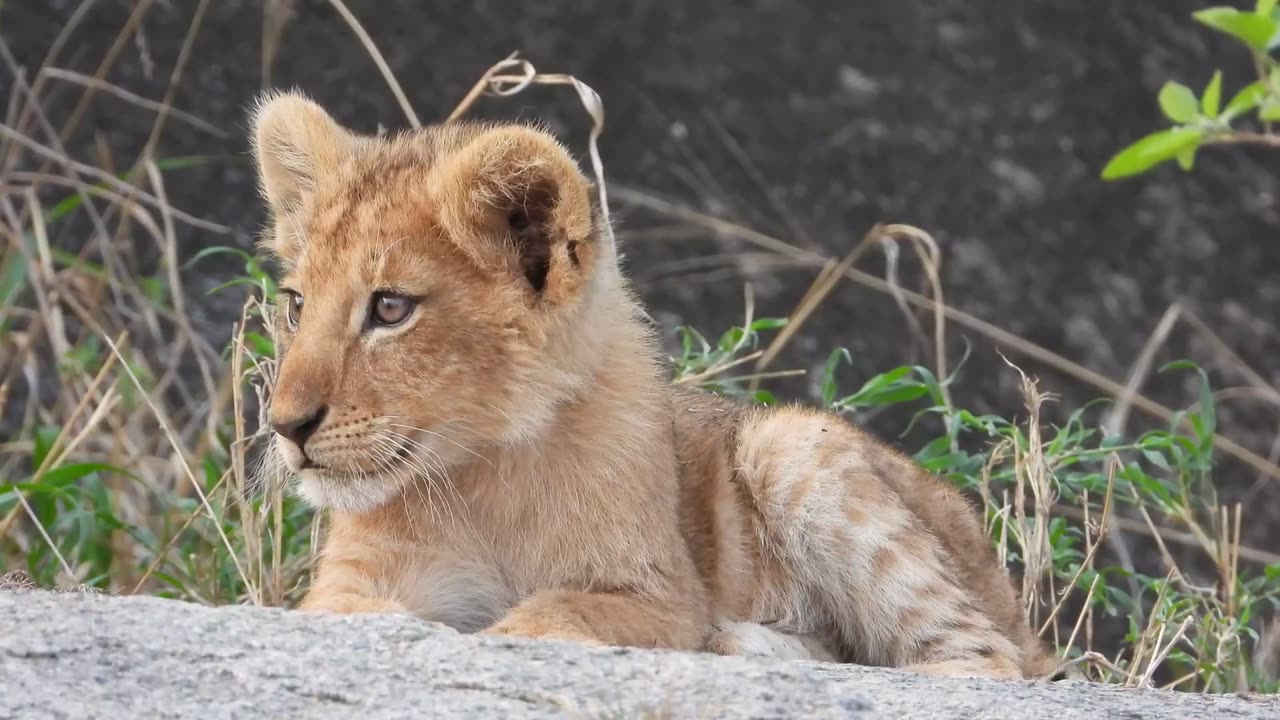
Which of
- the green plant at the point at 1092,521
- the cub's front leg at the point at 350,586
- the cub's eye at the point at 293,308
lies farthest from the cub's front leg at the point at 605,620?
the green plant at the point at 1092,521

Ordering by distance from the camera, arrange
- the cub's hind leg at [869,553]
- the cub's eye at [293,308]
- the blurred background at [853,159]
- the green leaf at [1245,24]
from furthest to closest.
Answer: the blurred background at [853,159] < the cub's hind leg at [869,553] < the cub's eye at [293,308] < the green leaf at [1245,24]

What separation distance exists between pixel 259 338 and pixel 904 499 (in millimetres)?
1950

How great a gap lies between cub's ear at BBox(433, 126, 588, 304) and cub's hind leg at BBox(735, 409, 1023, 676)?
87cm

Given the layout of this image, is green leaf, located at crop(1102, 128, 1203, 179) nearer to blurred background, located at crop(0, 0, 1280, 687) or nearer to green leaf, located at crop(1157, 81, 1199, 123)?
green leaf, located at crop(1157, 81, 1199, 123)

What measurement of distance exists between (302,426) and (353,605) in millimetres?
393

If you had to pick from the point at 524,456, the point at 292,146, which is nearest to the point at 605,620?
the point at 524,456

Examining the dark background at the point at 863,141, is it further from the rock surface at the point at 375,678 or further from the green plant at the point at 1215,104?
the rock surface at the point at 375,678

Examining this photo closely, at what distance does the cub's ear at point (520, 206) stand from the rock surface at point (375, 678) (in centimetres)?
112

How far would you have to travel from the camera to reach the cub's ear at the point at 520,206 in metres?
4.08

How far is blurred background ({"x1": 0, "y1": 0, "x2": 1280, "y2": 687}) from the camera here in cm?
810

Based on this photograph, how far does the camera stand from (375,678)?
3020mm

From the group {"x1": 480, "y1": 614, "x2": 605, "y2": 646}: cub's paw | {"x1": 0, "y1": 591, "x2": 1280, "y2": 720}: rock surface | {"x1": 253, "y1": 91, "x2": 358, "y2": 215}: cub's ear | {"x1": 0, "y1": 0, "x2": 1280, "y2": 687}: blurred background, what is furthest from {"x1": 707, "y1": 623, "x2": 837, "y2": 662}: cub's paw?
{"x1": 0, "y1": 0, "x2": 1280, "y2": 687}: blurred background

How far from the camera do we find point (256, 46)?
817 cm

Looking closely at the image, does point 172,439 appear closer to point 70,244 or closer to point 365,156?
point 365,156
